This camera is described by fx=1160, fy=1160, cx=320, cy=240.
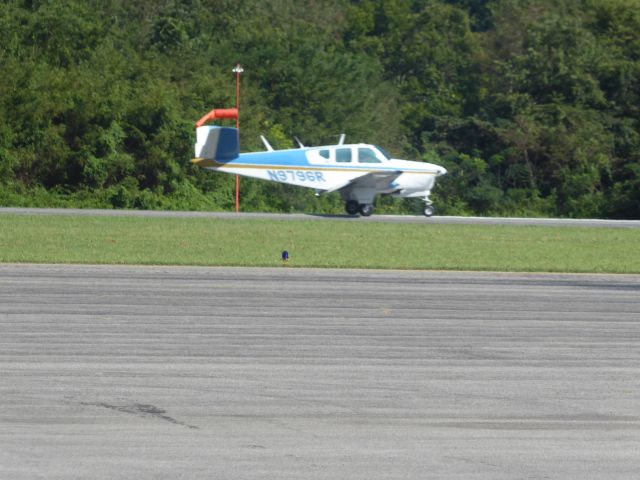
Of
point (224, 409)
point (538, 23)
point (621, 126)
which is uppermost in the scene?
point (538, 23)

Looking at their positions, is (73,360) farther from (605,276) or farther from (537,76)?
(537,76)

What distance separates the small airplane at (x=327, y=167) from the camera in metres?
36.9

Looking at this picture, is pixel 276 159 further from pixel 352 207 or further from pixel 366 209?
pixel 366 209

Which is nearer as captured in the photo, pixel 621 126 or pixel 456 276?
pixel 456 276

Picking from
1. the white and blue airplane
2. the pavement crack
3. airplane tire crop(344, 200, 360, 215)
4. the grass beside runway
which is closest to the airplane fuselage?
the white and blue airplane

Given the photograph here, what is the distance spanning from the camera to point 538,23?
57.2 meters

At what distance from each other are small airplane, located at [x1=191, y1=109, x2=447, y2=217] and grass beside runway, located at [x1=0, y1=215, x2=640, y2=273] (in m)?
2.88

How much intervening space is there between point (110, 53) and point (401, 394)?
43043mm

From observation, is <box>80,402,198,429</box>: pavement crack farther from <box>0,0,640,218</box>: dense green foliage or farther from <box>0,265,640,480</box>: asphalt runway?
<box>0,0,640,218</box>: dense green foliage

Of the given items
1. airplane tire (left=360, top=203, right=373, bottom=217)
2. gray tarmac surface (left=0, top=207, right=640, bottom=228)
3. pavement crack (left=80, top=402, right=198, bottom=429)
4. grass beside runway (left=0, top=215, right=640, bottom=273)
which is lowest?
pavement crack (left=80, top=402, right=198, bottom=429)

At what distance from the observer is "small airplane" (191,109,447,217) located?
36.9 m

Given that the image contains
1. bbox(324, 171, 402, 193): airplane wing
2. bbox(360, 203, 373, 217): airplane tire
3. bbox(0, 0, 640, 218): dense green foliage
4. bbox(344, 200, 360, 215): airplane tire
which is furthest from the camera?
bbox(0, 0, 640, 218): dense green foliage

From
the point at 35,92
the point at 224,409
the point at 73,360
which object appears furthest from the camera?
the point at 35,92

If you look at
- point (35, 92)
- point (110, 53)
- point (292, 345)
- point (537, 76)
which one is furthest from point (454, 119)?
point (292, 345)
